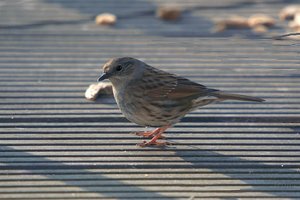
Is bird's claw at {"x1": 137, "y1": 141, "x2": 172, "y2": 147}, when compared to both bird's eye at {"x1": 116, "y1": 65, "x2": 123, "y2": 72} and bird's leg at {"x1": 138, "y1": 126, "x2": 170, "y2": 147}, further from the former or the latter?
bird's eye at {"x1": 116, "y1": 65, "x2": 123, "y2": 72}

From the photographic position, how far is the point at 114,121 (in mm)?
5492

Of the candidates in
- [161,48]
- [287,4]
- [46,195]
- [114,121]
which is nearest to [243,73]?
[161,48]

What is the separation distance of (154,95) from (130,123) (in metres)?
0.25

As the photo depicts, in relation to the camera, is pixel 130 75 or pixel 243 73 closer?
pixel 130 75

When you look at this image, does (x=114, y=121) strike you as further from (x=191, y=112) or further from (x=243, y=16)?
Result: (x=243, y=16)

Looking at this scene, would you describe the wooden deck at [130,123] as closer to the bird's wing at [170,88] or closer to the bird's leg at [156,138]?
the bird's leg at [156,138]

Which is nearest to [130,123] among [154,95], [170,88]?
[154,95]

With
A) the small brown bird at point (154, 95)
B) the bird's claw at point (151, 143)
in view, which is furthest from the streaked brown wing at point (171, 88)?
the bird's claw at point (151, 143)

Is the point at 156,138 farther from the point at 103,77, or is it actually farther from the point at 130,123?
the point at 103,77

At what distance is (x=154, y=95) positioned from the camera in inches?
217

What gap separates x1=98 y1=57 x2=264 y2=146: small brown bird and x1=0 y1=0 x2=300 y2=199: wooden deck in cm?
12

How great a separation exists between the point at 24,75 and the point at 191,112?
1368 millimetres

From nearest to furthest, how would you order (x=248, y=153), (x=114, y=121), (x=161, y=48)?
(x=248, y=153) → (x=114, y=121) → (x=161, y=48)

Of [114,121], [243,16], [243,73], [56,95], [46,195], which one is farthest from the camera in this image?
[243,16]
